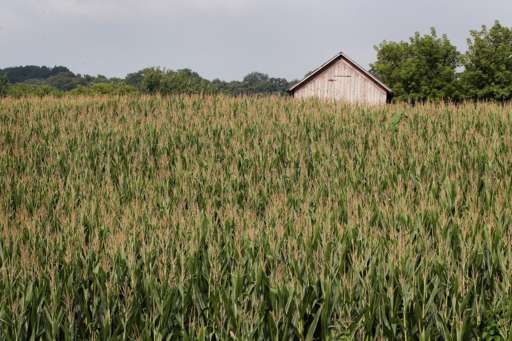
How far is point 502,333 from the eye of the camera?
4230mm

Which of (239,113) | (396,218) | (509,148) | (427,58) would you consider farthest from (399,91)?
(396,218)

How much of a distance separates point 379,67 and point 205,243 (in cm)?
6947

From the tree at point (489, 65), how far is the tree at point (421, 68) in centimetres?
199

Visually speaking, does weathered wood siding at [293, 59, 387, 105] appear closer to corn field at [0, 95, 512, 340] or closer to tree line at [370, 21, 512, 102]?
tree line at [370, 21, 512, 102]

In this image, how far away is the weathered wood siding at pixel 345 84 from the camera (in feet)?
149

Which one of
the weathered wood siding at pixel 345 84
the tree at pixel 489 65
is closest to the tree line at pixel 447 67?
the tree at pixel 489 65

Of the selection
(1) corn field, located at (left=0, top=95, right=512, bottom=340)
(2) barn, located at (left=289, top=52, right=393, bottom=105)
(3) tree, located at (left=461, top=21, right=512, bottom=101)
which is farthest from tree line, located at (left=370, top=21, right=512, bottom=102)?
(1) corn field, located at (left=0, top=95, right=512, bottom=340)

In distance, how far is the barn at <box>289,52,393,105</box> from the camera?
4534 centimetres

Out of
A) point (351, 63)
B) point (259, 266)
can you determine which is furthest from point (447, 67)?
point (259, 266)

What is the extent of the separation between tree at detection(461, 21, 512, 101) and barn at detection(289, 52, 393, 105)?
2066 centimetres

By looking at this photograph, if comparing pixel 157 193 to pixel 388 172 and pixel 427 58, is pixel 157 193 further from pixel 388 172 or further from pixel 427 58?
pixel 427 58

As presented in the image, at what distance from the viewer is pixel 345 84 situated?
4591 centimetres

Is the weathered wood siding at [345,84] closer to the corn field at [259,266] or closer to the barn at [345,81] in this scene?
the barn at [345,81]

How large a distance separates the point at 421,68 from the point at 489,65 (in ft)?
24.8
